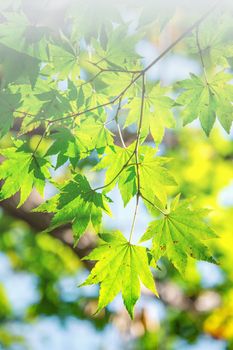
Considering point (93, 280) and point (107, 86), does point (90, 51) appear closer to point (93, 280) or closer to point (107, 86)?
point (107, 86)

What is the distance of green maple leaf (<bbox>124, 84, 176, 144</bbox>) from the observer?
1.53m

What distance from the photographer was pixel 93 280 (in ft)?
A: 4.54

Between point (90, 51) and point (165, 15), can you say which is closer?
point (165, 15)

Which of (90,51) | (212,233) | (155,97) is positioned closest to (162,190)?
(212,233)

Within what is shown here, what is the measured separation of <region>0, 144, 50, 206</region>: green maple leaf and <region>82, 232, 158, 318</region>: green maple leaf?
263 mm

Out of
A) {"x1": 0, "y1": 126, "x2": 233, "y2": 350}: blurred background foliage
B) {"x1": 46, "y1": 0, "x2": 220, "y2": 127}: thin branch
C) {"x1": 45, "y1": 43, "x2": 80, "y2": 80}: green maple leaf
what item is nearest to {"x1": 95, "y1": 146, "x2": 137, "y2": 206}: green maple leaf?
{"x1": 46, "y1": 0, "x2": 220, "y2": 127}: thin branch

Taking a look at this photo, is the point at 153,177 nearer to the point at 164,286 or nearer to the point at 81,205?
the point at 81,205

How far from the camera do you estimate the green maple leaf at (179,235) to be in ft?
4.60

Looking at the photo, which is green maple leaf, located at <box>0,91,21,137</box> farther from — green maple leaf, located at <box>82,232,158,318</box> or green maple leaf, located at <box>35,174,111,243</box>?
green maple leaf, located at <box>82,232,158,318</box>

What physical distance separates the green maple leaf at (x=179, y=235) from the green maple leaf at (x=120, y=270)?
51mm

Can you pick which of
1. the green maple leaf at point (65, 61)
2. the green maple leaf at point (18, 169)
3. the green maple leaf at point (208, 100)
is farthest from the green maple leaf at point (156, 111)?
the green maple leaf at point (18, 169)

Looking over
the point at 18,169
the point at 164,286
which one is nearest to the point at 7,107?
the point at 18,169

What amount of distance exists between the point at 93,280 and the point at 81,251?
9.86 feet

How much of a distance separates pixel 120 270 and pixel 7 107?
0.54 metres
